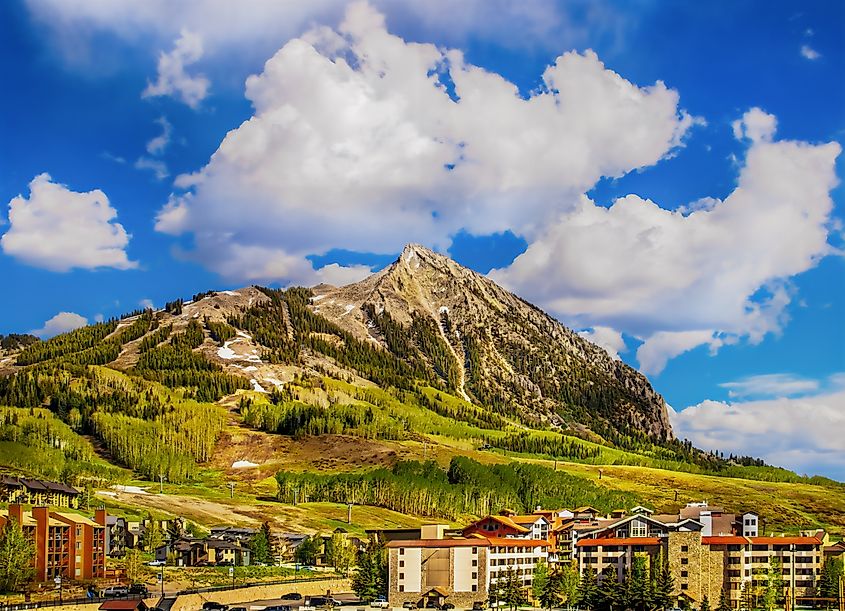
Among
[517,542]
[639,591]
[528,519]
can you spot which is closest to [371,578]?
[517,542]

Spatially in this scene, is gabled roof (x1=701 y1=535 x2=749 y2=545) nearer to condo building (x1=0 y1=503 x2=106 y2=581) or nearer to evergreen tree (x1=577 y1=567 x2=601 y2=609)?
evergreen tree (x1=577 y1=567 x2=601 y2=609)

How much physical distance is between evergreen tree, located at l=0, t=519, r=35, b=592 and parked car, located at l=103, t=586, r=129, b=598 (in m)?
8.48

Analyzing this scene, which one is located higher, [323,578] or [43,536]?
[43,536]

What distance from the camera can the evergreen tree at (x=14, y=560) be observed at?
106 m

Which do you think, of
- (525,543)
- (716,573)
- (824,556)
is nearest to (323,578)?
(525,543)

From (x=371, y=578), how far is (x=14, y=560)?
4160cm

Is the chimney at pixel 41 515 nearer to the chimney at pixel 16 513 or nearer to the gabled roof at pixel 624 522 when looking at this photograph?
the chimney at pixel 16 513

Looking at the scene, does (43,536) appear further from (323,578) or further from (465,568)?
(465,568)

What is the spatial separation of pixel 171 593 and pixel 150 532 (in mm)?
41425

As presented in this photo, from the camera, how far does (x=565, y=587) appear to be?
4791 inches

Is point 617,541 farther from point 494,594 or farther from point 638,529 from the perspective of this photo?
point 494,594

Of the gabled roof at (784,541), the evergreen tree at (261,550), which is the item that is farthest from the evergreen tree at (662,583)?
the evergreen tree at (261,550)

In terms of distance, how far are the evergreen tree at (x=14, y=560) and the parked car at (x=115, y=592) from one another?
334 inches

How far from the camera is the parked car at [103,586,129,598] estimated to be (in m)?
106
